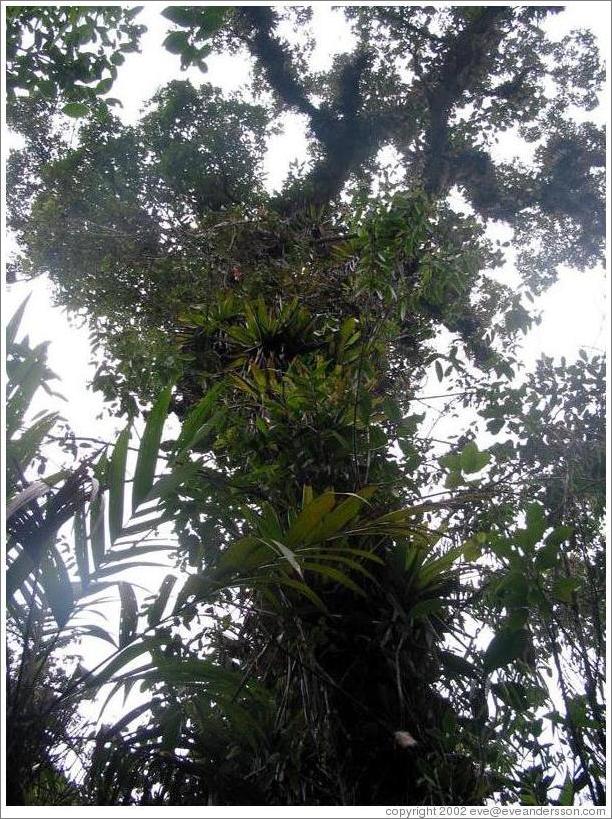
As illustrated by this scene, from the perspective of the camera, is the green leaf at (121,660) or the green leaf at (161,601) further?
the green leaf at (161,601)

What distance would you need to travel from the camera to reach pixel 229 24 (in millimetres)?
7145

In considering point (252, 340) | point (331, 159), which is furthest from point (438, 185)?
point (252, 340)

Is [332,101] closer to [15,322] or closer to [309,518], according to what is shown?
[15,322]

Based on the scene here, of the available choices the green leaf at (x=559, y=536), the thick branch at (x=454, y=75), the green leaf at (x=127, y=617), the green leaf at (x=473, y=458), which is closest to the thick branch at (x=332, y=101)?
the thick branch at (x=454, y=75)

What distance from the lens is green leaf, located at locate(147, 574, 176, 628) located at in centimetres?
141

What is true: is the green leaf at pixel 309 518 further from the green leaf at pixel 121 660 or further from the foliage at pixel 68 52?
the foliage at pixel 68 52

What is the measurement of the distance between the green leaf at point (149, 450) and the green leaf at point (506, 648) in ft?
3.40

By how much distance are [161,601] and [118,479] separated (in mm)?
373

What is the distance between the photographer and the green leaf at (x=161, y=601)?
141 cm

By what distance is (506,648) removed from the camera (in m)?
1.52

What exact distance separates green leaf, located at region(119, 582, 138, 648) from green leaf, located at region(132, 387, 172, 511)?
0.25 metres

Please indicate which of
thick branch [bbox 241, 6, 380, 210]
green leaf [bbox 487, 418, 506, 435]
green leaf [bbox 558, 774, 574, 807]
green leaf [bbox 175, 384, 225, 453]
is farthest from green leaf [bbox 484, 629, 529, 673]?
thick branch [bbox 241, 6, 380, 210]

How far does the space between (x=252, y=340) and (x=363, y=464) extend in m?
0.97

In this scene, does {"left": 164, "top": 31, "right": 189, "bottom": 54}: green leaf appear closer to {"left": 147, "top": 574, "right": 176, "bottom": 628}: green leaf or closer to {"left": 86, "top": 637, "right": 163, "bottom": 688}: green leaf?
{"left": 147, "top": 574, "right": 176, "bottom": 628}: green leaf
